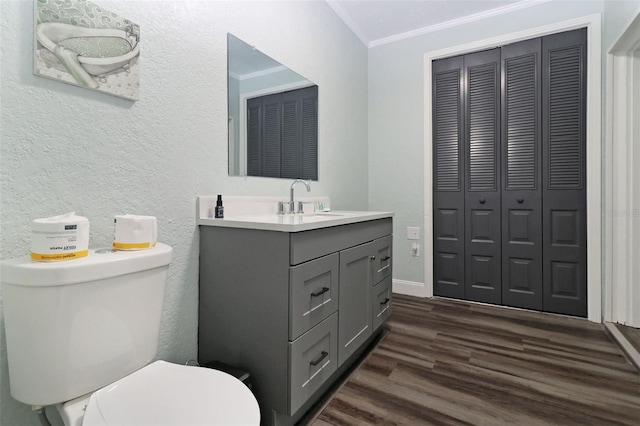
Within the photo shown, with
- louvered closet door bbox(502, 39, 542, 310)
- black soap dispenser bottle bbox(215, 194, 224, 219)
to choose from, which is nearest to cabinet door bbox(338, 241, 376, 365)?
black soap dispenser bottle bbox(215, 194, 224, 219)

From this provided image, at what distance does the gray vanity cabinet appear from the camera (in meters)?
1.13

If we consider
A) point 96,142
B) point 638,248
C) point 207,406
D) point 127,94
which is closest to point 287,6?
point 127,94

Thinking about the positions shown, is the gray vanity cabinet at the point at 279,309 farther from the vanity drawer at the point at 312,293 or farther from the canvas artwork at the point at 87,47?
the canvas artwork at the point at 87,47

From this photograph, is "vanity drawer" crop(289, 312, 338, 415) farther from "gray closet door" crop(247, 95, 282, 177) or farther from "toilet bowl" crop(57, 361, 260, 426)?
"gray closet door" crop(247, 95, 282, 177)

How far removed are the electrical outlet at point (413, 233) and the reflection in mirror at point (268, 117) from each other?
1114mm

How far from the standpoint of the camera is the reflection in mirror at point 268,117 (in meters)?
1.55

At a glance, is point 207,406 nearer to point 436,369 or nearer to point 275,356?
point 275,356

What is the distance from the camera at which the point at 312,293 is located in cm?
124

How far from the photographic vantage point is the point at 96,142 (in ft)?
3.34

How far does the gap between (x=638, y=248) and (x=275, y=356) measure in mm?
2332

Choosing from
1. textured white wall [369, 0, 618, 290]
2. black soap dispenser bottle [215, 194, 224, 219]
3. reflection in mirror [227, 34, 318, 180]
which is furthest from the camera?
textured white wall [369, 0, 618, 290]

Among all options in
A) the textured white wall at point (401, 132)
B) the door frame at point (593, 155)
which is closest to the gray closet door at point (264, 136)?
the textured white wall at point (401, 132)

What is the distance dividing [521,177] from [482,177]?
270mm

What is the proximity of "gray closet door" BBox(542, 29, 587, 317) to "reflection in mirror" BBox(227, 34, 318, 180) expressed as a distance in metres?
1.76
